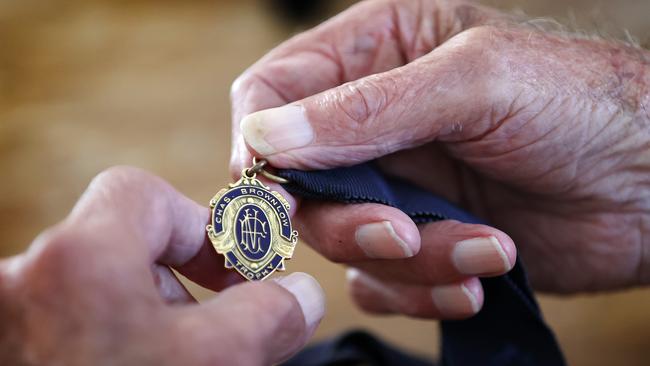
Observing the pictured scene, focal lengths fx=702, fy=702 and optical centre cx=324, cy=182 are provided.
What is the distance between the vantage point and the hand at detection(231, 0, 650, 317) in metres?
0.83

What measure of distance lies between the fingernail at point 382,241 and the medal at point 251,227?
91mm

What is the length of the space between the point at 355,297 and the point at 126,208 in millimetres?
673

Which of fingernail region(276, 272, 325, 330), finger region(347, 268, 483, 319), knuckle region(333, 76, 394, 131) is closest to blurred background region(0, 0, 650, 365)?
finger region(347, 268, 483, 319)

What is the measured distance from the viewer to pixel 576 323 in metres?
1.28

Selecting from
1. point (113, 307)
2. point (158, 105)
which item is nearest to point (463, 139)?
point (113, 307)

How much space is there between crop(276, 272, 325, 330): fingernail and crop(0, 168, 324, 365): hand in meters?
0.04

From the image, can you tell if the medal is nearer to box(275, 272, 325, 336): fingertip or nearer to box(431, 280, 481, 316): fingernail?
box(275, 272, 325, 336): fingertip

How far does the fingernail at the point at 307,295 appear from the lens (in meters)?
0.68

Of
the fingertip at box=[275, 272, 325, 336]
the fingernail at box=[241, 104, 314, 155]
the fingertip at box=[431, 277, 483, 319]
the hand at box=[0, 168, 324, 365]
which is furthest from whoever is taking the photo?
the fingertip at box=[431, 277, 483, 319]

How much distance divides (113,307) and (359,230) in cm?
36

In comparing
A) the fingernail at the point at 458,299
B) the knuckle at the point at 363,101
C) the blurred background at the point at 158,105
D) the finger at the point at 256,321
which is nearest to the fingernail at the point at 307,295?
the finger at the point at 256,321

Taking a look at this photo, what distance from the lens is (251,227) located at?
0.77m

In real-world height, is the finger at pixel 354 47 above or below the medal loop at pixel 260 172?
above

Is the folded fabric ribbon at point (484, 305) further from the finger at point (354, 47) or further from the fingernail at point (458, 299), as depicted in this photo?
the finger at point (354, 47)
